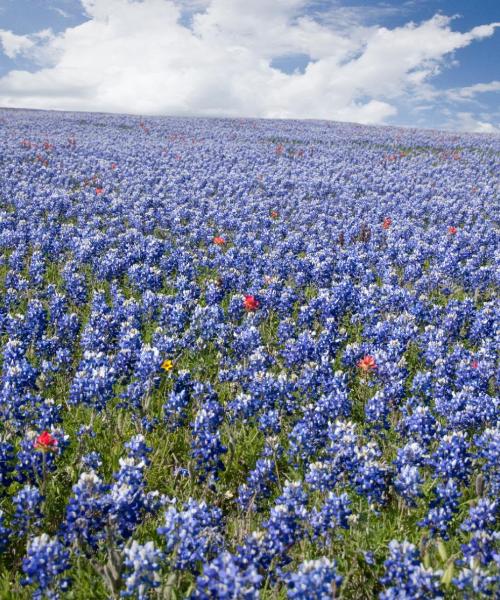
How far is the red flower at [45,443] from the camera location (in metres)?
3.88

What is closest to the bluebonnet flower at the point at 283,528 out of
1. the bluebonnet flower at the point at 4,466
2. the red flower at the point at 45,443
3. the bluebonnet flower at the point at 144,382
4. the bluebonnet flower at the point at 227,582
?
the bluebonnet flower at the point at 227,582

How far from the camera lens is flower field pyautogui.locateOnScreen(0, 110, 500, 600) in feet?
10.5

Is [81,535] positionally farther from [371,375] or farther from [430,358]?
[430,358]

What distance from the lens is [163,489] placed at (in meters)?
4.54

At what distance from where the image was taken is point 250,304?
24.7 ft

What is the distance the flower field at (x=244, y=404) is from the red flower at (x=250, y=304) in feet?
0.10

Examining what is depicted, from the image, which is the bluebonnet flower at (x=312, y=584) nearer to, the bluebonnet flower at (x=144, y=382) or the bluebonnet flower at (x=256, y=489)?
the bluebonnet flower at (x=256, y=489)

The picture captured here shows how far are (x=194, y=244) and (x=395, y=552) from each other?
934 cm

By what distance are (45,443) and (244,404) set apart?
1.71 m

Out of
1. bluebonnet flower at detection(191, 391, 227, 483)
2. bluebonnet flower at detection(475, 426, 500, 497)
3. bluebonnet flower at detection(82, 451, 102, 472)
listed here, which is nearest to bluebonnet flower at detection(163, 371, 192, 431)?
bluebonnet flower at detection(191, 391, 227, 483)

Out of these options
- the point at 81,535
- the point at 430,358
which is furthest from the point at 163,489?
the point at 430,358

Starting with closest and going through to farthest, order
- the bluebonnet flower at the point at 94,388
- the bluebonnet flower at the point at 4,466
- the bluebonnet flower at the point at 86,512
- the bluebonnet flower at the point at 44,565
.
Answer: the bluebonnet flower at the point at 44,565 → the bluebonnet flower at the point at 86,512 → the bluebonnet flower at the point at 4,466 → the bluebonnet flower at the point at 94,388

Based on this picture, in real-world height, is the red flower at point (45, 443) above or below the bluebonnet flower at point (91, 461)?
above

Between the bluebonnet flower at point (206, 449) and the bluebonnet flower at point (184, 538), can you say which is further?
the bluebonnet flower at point (206, 449)
